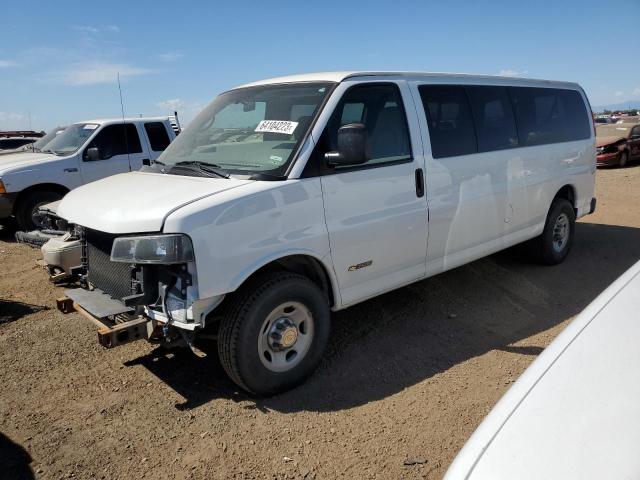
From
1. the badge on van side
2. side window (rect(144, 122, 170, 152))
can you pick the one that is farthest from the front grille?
side window (rect(144, 122, 170, 152))

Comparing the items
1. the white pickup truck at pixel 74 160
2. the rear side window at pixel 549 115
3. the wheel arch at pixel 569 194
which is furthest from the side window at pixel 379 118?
the white pickup truck at pixel 74 160

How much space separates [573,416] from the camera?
5.63ft

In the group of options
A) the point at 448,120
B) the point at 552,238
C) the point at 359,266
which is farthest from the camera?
the point at 552,238

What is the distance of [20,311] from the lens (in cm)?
531

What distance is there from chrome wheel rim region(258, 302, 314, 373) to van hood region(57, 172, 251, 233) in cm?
93

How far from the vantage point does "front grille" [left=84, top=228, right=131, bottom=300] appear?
355 cm

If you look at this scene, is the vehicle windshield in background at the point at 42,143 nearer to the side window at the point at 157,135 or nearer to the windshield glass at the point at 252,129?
the side window at the point at 157,135

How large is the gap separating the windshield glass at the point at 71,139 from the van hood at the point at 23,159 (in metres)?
0.20

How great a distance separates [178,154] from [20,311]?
250 cm

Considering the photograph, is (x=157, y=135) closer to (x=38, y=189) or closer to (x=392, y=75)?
(x=38, y=189)

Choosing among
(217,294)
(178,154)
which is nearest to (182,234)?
(217,294)

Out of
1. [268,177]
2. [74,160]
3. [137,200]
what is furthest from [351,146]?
[74,160]

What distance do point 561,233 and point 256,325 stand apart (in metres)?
4.71

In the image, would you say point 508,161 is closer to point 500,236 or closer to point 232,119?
point 500,236
